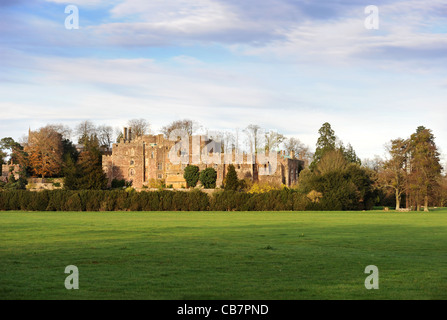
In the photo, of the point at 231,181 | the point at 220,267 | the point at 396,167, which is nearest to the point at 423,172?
the point at 396,167

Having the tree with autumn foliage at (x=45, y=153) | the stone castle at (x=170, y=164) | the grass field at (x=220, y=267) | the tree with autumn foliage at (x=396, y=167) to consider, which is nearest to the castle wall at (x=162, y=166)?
the stone castle at (x=170, y=164)

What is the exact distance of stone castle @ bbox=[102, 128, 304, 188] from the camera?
91.8 metres

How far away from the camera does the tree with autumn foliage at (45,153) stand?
91.5 meters

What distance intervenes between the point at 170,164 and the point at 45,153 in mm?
19344

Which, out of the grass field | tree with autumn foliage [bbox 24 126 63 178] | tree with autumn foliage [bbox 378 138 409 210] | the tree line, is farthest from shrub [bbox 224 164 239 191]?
the grass field

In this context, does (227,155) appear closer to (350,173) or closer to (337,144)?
(337,144)

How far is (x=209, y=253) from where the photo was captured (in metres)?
17.0

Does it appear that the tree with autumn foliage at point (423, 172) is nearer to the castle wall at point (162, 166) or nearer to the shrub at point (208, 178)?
the castle wall at point (162, 166)

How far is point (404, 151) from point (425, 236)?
48.3 m

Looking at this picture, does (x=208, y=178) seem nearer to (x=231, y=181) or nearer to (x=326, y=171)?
(x=231, y=181)

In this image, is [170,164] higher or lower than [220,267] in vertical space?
higher

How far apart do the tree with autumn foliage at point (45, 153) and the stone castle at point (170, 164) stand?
9.51 metres

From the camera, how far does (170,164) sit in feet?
314

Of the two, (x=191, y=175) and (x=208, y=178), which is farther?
(x=191, y=175)
